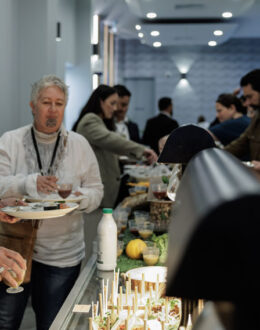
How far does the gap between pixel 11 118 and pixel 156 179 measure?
183 cm

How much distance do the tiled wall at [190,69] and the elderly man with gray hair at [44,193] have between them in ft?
41.9

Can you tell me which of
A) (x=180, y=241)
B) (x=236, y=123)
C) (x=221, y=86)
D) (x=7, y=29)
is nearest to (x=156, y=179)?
(x=7, y=29)

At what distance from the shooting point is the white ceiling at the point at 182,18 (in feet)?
31.6

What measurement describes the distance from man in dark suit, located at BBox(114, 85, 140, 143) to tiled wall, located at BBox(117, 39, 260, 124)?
7.47 metres

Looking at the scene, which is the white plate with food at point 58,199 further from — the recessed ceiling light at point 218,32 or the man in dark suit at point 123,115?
the recessed ceiling light at point 218,32

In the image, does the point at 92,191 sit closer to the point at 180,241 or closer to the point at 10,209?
the point at 10,209

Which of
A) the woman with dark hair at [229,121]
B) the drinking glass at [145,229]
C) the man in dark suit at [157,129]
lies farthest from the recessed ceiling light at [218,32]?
the drinking glass at [145,229]

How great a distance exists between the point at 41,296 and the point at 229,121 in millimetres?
3793

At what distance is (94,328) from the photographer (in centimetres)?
145

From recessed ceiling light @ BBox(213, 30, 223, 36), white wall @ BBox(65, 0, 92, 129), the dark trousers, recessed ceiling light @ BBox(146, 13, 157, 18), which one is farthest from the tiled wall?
the dark trousers

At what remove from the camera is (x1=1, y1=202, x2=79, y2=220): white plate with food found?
2178 millimetres

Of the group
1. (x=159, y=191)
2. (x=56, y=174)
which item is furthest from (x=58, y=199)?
(x=159, y=191)

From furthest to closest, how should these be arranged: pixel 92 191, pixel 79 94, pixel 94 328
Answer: pixel 79 94, pixel 92 191, pixel 94 328

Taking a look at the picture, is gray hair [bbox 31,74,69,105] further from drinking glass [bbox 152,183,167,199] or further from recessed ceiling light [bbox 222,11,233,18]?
recessed ceiling light [bbox 222,11,233,18]
